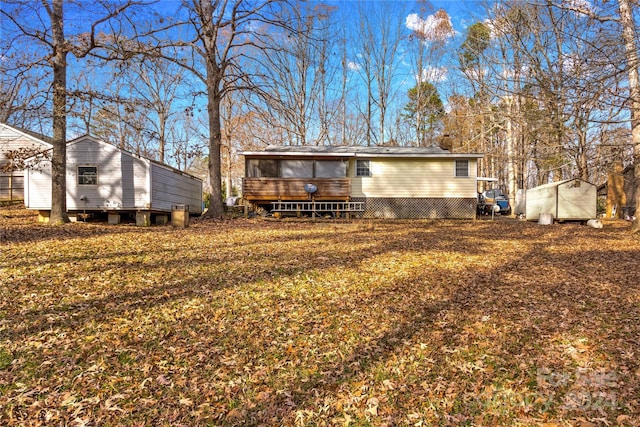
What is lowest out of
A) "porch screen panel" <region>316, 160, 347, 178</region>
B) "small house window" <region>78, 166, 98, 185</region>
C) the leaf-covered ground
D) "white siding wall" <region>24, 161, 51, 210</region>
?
the leaf-covered ground

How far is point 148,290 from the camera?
498 centimetres

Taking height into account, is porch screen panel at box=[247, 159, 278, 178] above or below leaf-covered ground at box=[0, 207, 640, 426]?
above

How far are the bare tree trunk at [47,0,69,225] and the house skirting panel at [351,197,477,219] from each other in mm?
11203

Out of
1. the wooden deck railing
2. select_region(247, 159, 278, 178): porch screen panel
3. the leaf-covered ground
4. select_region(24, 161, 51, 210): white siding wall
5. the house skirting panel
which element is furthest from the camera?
the house skirting panel

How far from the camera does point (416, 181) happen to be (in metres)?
17.6

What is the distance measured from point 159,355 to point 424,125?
100 ft

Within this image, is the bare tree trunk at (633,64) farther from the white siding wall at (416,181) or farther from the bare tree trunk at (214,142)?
the bare tree trunk at (214,142)

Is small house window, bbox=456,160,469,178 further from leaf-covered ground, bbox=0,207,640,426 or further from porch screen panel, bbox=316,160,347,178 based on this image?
leaf-covered ground, bbox=0,207,640,426

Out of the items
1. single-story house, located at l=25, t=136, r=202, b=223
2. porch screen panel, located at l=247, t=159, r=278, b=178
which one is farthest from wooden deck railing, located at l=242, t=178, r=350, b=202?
single-story house, located at l=25, t=136, r=202, b=223

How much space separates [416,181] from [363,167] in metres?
2.54

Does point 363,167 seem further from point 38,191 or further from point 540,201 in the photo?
point 38,191

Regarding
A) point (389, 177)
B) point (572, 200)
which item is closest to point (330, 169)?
point (389, 177)

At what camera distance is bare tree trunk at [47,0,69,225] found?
387 inches

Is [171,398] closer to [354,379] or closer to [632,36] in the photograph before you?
[354,379]
